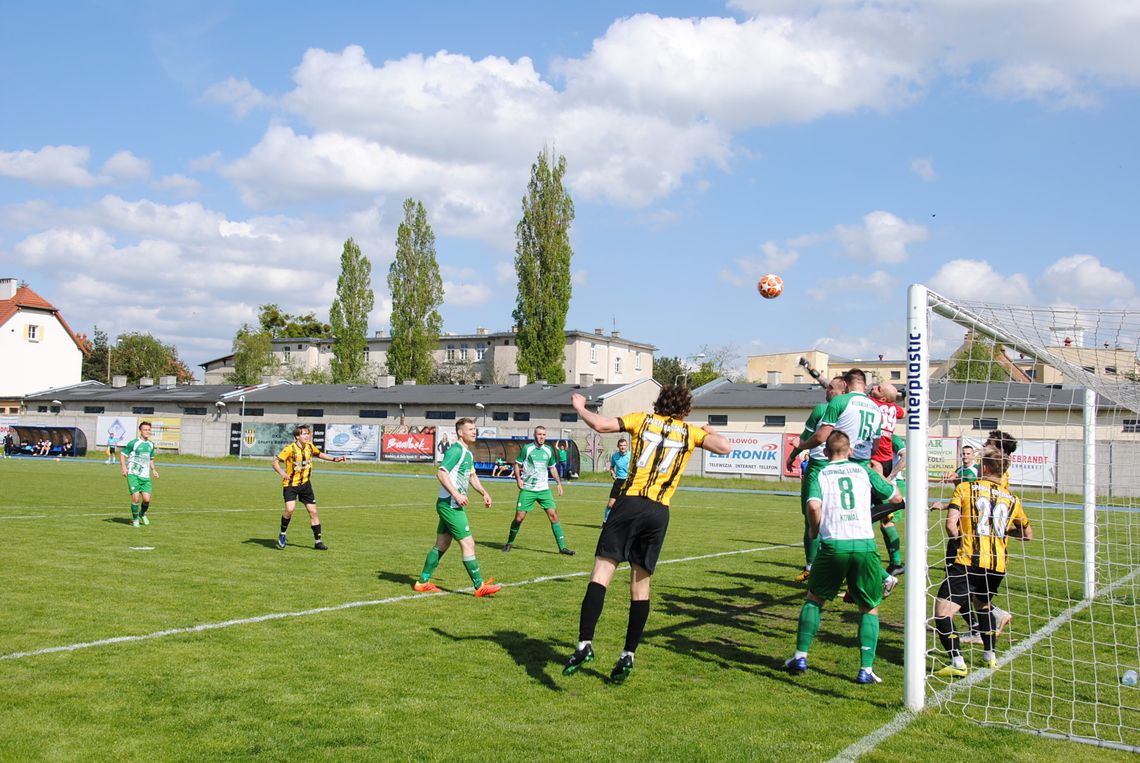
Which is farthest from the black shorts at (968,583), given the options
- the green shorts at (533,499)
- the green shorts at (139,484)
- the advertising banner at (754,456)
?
the advertising banner at (754,456)

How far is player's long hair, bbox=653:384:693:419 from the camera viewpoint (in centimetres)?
701

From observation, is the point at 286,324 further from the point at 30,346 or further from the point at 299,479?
the point at 299,479

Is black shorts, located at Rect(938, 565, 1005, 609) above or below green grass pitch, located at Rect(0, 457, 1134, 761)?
above

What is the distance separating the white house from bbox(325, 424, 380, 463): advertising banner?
31976mm

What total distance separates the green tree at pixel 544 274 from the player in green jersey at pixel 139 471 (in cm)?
4438

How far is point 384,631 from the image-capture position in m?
8.54

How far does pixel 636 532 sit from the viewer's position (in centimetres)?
684

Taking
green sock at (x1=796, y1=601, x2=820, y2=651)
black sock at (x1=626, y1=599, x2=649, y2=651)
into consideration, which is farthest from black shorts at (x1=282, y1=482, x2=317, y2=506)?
green sock at (x1=796, y1=601, x2=820, y2=651)

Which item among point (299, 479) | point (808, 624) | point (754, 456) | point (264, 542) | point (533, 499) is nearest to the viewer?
point (808, 624)

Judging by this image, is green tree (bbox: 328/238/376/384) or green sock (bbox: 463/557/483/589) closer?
green sock (bbox: 463/557/483/589)

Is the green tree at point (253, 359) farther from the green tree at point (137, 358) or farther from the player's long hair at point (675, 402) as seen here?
the player's long hair at point (675, 402)

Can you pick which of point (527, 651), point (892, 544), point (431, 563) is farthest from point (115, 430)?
point (527, 651)

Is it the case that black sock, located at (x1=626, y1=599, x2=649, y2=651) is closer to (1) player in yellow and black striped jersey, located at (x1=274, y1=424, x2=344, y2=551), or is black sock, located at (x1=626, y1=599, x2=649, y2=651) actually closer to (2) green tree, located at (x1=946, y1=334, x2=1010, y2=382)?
(2) green tree, located at (x1=946, y1=334, x2=1010, y2=382)

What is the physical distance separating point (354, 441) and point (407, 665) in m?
47.2
